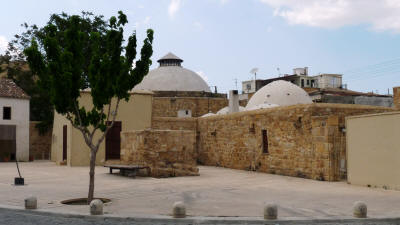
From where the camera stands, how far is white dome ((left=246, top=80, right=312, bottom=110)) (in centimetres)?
2827

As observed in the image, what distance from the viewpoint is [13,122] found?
29.7 m

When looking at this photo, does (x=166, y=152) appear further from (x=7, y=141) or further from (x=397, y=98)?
(x=7, y=141)

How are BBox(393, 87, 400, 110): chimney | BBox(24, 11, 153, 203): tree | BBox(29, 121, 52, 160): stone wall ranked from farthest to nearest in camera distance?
1. BBox(29, 121, 52, 160): stone wall
2. BBox(393, 87, 400, 110): chimney
3. BBox(24, 11, 153, 203): tree

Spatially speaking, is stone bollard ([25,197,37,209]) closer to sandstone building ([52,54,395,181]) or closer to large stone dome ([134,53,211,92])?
sandstone building ([52,54,395,181])

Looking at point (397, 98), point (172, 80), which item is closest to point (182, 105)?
point (172, 80)

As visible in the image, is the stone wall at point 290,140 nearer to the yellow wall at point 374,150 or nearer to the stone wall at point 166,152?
the yellow wall at point 374,150

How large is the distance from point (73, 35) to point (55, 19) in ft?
80.8

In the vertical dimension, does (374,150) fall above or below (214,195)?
above

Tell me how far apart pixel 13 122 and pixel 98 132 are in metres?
9.93

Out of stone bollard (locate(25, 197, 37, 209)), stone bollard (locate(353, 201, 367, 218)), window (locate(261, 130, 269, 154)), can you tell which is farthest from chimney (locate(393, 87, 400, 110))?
stone bollard (locate(25, 197, 37, 209))

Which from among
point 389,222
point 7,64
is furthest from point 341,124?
point 7,64

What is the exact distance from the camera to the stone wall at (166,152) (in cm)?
1641

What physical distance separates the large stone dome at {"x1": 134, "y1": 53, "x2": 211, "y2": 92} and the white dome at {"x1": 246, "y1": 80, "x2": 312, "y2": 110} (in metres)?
11.2

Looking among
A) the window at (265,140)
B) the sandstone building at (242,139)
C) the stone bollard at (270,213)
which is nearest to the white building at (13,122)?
the sandstone building at (242,139)
